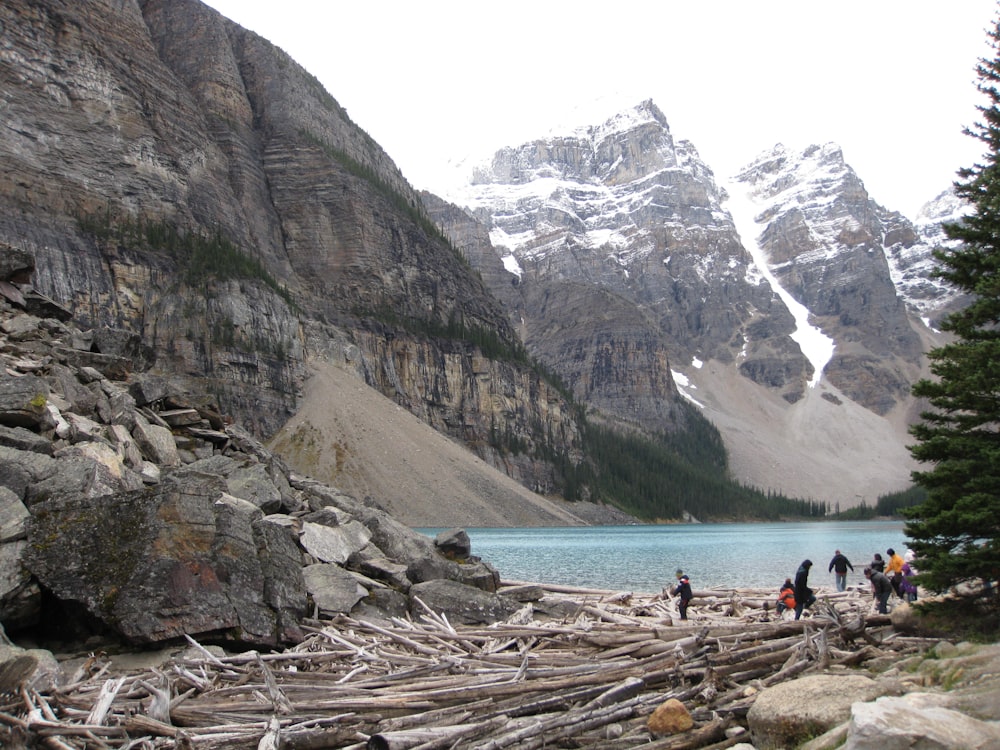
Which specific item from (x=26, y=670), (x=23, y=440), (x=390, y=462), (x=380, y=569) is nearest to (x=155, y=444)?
(x=23, y=440)

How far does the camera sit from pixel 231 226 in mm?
130125

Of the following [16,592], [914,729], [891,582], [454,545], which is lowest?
[454,545]

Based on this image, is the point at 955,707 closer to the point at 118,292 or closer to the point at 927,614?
the point at 927,614

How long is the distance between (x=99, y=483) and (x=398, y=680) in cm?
730

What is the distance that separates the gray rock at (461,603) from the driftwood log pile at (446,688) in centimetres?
189

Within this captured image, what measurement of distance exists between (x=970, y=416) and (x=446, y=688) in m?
10.7

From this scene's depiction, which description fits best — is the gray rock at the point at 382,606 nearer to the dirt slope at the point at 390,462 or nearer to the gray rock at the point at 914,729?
the gray rock at the point at 914,729

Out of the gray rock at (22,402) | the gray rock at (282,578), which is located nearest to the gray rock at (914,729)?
the gray rock at (282,578)

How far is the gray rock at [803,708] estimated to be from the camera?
9.37m

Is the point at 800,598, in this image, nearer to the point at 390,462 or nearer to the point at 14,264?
the point at 14,264

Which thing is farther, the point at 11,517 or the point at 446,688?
the point at 11,517

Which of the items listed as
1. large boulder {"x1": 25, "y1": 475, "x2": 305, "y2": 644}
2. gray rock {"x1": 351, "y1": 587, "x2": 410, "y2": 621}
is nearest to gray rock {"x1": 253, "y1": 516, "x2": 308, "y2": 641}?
large boulder {"x1": 25, "y1": 475, "x2": 305, "y2": 644}

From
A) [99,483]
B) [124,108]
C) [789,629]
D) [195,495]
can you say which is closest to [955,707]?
[789,629]

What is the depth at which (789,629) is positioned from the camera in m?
13.9
